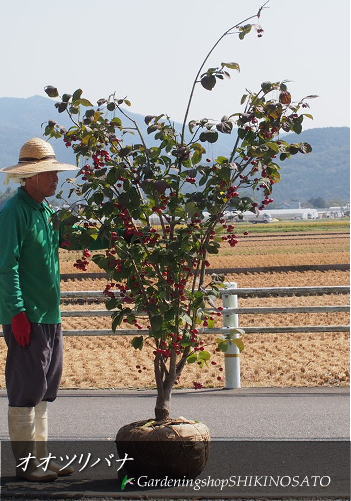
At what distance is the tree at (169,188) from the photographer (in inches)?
240

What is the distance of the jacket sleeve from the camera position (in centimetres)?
601

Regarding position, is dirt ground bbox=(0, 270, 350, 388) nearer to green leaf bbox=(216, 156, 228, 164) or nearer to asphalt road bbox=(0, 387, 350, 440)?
asphalt road bbox=(0, 387, 350, 440)

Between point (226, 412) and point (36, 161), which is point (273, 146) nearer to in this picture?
point (36, 161)

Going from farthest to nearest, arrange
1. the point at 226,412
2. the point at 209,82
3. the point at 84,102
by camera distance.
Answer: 1. the point at 226,412
2. the point at 84,102
3. the point at 209,82

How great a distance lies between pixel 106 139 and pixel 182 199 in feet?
1.85

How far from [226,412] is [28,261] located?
10.7ft

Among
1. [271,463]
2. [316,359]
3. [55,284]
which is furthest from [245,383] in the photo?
[55,284]

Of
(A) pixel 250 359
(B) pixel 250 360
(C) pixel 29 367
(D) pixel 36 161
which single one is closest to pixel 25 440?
(C) pixel 29 367

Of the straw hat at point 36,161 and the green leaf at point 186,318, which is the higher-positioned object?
the straw hat at point 36,161

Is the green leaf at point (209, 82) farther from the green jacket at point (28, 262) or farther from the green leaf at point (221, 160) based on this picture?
the green jacket at point (28, 262)

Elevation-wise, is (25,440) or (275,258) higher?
(25,440)

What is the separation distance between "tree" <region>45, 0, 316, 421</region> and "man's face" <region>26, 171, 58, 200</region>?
0.13 meters

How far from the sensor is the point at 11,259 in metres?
6.08

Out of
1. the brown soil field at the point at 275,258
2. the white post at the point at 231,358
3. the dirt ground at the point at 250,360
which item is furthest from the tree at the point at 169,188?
the brown soil field at the point at 275,258
